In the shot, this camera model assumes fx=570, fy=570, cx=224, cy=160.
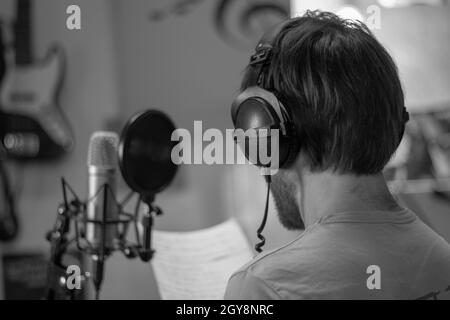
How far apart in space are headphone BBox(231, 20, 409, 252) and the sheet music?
0.12 m

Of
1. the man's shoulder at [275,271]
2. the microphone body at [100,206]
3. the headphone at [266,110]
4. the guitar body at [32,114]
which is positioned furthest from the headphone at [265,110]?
the guitar body at [32,114]

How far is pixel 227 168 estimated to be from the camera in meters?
1.93

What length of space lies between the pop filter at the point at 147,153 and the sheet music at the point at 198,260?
90mm

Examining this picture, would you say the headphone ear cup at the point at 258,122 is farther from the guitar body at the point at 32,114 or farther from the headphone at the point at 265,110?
the guitar body at the point at 32,114

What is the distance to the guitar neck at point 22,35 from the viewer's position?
2.15 m

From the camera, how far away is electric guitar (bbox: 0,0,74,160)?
2135 mm

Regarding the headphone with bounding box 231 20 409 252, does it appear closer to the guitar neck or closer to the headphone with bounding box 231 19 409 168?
the headphone with bounding box 231 19 409 168

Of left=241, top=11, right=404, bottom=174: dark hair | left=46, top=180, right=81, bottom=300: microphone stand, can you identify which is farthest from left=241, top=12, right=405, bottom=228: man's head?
left=46, top=180, right=81, bottom=300: microphone stand

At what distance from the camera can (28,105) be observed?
215cm

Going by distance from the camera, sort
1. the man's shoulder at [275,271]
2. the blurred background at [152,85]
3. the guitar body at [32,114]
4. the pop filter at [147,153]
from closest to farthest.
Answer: the man's shoulder at [275,271]
the pop filter at [147,153]
the blurred background at [152,85]
the guitar body at [32,114]

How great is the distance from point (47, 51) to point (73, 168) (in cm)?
47

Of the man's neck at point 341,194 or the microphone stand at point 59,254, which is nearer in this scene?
the man's neck at point 341,194

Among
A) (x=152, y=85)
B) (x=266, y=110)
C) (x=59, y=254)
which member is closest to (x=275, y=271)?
(x=266, y=110)
